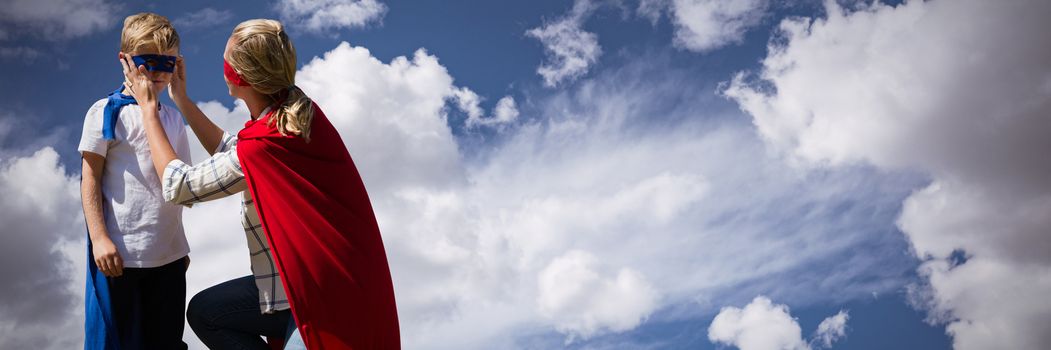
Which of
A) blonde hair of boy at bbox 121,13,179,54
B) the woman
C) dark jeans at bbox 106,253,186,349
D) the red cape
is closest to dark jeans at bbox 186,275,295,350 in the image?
the woman

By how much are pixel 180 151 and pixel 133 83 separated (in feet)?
1.47

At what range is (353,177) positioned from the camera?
3967mm

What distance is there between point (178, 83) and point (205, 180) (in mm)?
1020

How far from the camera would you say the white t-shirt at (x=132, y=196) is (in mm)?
4320

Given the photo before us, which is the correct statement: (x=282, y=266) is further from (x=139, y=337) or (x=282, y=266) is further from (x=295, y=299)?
(x=139, y=337)

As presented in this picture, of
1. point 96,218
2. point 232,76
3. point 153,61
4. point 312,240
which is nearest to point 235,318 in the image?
point 312,240

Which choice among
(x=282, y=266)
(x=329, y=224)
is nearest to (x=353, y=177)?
(x=329, y=224)

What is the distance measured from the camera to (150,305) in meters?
4.44

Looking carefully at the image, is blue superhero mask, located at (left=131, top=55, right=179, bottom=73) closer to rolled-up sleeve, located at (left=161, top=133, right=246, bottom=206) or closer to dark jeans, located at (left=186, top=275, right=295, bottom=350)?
rolled-up sleeve, located at (left=161, top=133, right=246, bottom=206)

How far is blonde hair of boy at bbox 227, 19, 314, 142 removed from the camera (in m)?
3.74

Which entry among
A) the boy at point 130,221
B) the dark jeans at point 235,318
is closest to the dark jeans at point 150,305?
the boy at point 130,221

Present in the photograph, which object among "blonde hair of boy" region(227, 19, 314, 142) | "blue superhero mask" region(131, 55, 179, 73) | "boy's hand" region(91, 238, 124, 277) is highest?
"blue superhero mask" region(131, 55, 179, 73)

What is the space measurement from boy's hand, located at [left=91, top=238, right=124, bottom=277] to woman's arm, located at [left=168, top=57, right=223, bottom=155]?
2.32ft

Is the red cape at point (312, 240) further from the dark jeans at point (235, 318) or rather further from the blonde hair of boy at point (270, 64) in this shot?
the dark jeans at point (235, 318)
